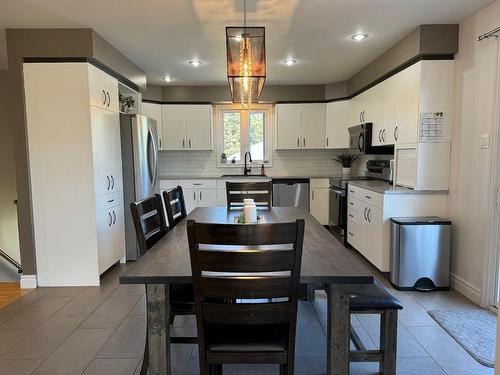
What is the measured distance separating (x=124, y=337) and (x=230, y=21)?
2728 mm

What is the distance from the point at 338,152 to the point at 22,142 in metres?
4.78

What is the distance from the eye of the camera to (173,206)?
2.78 metres

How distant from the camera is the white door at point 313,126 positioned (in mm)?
5875

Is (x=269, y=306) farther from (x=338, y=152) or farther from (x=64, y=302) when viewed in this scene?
(x=338, y=152)

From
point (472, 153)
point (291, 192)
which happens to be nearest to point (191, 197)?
point (291, 192)

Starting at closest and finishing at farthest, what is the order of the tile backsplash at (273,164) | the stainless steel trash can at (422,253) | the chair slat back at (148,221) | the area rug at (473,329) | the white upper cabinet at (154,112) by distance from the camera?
the chair slat back at (148,221) → the area rug at (473,329) → the stainless steel trash can at (422,253) → the white upper cabinet at (154,112) → the tile backsplash at (273,164)

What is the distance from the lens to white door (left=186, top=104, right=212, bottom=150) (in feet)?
19.2

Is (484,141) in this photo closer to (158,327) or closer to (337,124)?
(158,327)

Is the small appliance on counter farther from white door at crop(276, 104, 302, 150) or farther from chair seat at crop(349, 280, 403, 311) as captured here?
chair seat at crop(349, 280, 403, 311)

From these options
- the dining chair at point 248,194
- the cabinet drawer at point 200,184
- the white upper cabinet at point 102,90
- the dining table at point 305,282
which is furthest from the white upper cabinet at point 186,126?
the dining table at point 305,282

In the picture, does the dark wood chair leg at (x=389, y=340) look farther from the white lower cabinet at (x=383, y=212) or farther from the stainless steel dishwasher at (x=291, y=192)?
the stainless steel dishwasher at (x=291, y=192)

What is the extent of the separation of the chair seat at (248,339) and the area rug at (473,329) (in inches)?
59.7

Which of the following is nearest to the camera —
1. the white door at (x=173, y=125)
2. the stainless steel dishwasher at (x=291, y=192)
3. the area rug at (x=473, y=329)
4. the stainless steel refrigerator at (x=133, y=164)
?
the area rug at (x=473, y=329)

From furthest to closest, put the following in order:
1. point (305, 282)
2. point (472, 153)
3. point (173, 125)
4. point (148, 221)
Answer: point (173, 125), point (472, 153), point (148, 221), point (305, 282)
